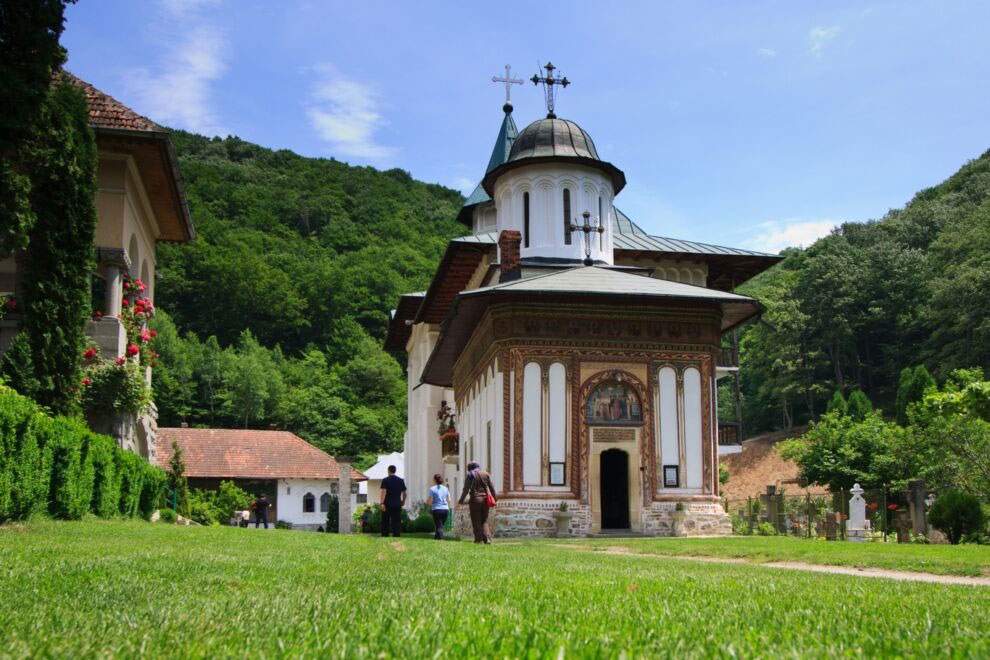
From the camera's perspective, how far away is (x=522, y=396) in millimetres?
25250

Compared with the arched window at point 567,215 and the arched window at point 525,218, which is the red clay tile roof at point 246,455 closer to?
the arched window at point 525,218

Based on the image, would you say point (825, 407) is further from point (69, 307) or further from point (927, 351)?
point (69, 307)

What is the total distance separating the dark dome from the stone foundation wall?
1283 cm

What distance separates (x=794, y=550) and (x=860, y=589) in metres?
8.90

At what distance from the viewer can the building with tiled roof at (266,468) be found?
58.8 metres

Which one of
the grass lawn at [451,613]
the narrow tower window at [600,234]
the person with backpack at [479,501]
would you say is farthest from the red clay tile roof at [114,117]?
the narrow tower window at [600,234]

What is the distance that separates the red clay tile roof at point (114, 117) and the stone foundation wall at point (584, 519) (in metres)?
11.7

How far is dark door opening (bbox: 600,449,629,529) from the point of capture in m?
26.0

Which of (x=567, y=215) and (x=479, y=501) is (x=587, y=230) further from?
(x=479, y=501)

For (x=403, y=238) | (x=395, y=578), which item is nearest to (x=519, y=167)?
(x=395, y=578)

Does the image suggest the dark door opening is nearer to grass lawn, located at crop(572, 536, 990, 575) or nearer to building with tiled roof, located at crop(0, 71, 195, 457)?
grass lawn, located at crop(572, 536, 990, 575)

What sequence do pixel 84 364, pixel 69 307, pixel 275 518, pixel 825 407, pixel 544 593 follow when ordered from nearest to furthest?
1. pixel 544 593
2. pixel 69 307
3. pixel 84 364
4. pixel 275 518
5. pixel 825 407

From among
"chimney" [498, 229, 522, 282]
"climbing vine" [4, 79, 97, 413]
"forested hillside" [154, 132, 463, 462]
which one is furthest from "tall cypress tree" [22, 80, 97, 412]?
"forested hillside" [154, 132, 463, 462]

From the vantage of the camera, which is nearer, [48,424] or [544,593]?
[544,593]
